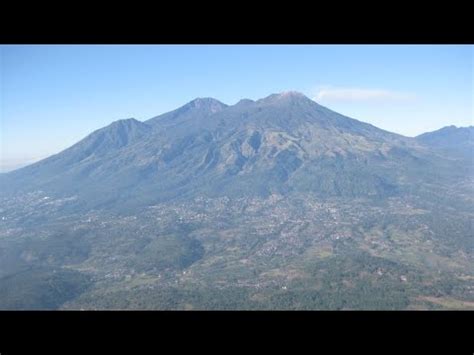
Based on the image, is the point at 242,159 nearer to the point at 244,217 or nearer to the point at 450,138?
the point at 244,217

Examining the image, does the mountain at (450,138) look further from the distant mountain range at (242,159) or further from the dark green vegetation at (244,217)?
the dark green vegetation at (244,217)

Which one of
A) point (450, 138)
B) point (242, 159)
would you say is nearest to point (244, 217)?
point (242, 159)

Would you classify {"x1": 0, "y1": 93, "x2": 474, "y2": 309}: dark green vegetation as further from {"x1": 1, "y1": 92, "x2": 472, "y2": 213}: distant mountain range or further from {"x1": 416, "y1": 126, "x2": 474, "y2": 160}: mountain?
{"x1": 416, "y1": 126, "x2": 474, "y2": 160}: mountain

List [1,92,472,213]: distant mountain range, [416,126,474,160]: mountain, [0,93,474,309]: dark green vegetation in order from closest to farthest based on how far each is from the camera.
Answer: [0,93,474,309]: dark green vegetation
[1,92,472,213]: distant mountain range
[416,126,474,160]: mountain

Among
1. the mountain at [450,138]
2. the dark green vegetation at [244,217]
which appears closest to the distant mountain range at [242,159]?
the mountain at [450,138]

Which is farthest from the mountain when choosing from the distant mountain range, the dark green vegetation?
the dark green vegetation

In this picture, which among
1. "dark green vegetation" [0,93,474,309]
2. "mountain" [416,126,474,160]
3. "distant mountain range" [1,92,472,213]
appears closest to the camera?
"dark green vegetation" [0,93,474,309]

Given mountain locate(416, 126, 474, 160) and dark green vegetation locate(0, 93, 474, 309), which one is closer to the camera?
dark green vegetation locate(0, 93, 474, 309)
